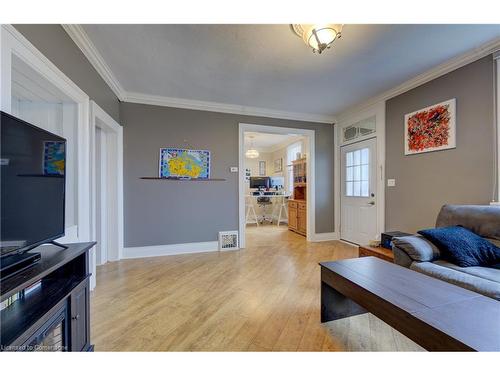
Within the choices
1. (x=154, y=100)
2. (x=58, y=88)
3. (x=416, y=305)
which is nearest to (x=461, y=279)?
(x=416, y=305)

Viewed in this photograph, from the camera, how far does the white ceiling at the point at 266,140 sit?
6133mm

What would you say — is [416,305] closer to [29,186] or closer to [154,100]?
[29,186]

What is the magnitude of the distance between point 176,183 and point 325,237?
311cm

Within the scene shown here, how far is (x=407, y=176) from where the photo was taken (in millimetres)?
3180

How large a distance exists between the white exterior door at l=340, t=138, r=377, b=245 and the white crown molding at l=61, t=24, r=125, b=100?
13.2ft

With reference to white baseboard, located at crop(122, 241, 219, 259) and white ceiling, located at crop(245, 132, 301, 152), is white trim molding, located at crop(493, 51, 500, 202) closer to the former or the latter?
white baseboard, located at crop(122, 241, 219, 259)

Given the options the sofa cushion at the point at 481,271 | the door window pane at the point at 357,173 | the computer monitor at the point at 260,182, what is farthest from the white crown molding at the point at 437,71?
the computer monitor at the point at 260,182

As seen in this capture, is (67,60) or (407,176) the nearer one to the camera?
(67,60)

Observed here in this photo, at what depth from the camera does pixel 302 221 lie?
5.10 meters

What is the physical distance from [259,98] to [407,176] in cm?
251

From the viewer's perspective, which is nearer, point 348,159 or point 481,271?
point 481,271
